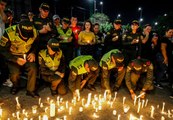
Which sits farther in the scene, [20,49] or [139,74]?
[139,74]

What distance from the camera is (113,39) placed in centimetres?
809

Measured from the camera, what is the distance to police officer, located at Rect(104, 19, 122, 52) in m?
8.01

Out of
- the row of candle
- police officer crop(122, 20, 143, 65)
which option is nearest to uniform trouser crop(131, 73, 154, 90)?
the row of candle

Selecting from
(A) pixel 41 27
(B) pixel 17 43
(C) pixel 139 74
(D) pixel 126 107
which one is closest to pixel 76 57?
(A) pixel 41 27

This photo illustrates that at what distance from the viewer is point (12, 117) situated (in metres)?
5.36

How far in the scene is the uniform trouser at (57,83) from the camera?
654 centimetres

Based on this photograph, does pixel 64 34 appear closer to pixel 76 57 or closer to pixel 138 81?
pixel 76 57

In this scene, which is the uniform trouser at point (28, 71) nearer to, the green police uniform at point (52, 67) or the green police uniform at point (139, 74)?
the green police uniform at point (52, 67)

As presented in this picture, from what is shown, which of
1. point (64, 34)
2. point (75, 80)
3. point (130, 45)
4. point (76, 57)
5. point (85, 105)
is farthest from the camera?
point (130, 45)

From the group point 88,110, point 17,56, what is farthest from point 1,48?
point 88,110

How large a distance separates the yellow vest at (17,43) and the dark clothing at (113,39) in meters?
2.80

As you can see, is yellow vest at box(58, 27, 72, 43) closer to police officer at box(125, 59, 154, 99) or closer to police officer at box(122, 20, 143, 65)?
police officer at box(122, 20, 143, 65)

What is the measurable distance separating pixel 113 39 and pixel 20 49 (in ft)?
10.7

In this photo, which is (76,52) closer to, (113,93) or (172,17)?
(113,93)
